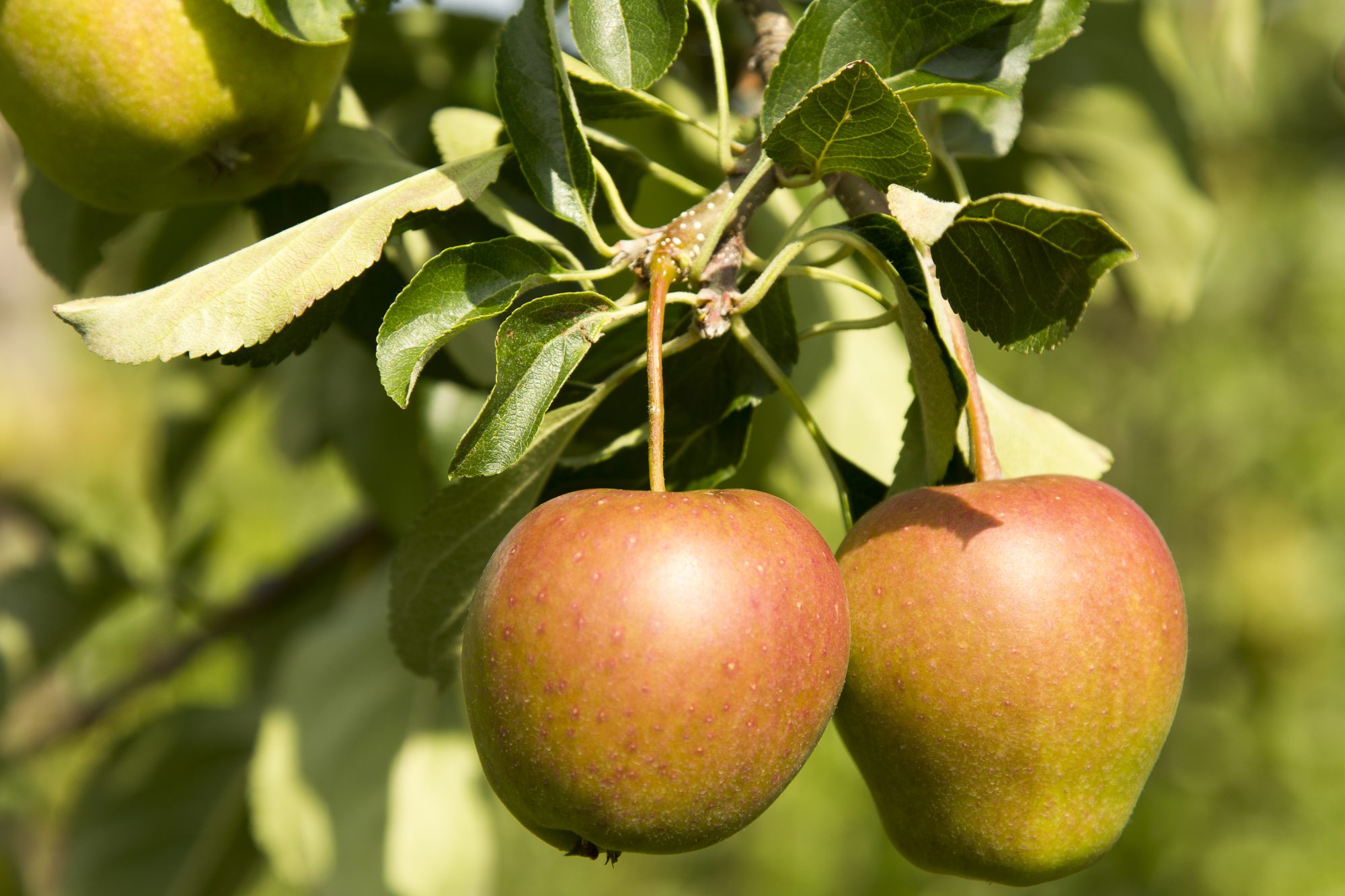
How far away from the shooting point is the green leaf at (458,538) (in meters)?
0.68

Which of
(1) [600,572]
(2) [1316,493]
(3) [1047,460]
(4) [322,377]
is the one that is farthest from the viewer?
(2) [1316,493]

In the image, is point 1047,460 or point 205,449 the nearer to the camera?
point 1047,460

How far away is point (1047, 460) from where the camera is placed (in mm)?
741

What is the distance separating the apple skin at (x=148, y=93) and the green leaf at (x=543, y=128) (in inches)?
6.0

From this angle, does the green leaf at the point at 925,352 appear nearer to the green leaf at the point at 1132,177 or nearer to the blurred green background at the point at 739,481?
the blurred green background at the point at 739,481

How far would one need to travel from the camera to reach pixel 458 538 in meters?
0.70

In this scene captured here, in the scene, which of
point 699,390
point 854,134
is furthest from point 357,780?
point 854,134

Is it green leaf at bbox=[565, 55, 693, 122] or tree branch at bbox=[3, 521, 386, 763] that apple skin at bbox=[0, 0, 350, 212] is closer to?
green leaf at bbox=[565, 55, 693, 122]

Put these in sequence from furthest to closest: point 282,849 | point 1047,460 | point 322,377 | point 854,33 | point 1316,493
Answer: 1. point 1316,493
2. point 322,377
3. point 282,849
4. point 1047,460
5. point 854,33

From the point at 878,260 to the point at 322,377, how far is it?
871 millimetres

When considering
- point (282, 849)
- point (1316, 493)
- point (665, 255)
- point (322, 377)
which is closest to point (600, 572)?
point (665, 255)

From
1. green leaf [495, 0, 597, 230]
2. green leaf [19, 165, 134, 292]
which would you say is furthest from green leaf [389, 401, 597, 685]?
green leaf [19, 165, 134, 292]

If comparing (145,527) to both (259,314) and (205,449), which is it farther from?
(259,314)

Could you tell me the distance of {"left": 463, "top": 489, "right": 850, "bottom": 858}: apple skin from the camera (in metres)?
0.50
